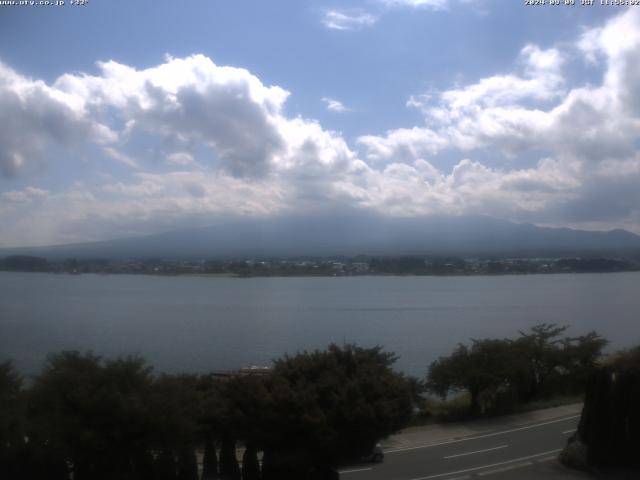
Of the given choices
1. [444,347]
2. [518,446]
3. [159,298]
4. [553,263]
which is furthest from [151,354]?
[553,263]

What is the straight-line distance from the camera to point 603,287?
83.2m

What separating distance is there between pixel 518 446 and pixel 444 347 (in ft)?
68.5

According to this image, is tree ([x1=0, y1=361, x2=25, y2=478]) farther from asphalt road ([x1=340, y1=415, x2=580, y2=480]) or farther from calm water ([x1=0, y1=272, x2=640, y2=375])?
calm water ([x1=0, y1=272, x2=640, y2=375])

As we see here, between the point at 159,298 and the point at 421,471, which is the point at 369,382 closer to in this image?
the point at 421,471

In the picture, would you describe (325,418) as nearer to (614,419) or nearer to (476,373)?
(614,419)

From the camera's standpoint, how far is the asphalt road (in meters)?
12.1

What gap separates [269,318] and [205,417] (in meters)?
39.0

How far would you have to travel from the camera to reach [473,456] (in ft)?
44.3

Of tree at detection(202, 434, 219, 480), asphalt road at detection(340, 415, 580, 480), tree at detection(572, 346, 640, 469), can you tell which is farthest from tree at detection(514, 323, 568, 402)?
tree at detection(202, 434, 219, 480)

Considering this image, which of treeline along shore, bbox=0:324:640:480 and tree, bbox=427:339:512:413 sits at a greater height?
treeline along shore, bbox=0:324:640:480

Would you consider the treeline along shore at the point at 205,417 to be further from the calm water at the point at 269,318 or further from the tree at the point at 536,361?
the calm water at the point at 269,318

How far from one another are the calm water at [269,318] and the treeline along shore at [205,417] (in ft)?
53.7

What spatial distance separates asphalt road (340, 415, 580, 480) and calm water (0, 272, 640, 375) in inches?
514

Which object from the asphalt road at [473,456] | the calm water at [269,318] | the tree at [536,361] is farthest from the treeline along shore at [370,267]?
the asphalt road at [473,456]
